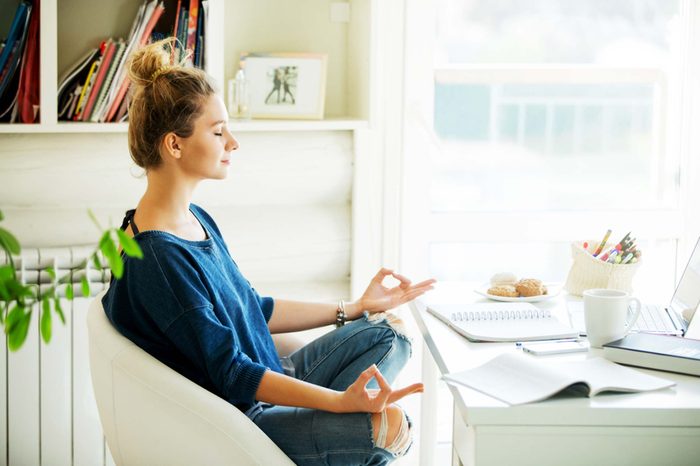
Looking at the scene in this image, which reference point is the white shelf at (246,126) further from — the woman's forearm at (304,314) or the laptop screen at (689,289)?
the laptop screen at (689,289)

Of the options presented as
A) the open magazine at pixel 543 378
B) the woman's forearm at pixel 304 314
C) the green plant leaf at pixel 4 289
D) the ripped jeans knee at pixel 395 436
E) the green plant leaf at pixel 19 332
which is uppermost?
the green plant leaf at pixel 4 289

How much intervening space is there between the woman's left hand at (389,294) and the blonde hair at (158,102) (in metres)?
0.54

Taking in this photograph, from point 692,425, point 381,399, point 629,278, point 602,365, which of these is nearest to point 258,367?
point 381,399

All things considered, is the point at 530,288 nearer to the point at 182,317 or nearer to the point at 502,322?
the point at 502,322

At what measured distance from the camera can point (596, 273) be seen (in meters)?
2.02

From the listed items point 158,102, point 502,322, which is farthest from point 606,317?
point 158,102

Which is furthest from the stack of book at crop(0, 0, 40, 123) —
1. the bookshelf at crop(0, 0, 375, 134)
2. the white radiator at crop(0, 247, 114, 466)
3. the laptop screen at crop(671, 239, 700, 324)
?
the laptop screen at crop(671, 239, 700, 324)

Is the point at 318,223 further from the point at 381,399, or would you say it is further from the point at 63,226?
the point at 381,399

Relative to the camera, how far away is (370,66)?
2.49 m

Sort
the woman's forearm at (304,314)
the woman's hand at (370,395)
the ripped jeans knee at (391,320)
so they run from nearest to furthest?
the woman's hand at (370,395) < the ripped jeans knee at (391,320) < the woman's forearm at (304,314)

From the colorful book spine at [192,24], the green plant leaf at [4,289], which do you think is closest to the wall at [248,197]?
the colorful book spine at [192,24]

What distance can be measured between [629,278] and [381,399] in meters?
0.76

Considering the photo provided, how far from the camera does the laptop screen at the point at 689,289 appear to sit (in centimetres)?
180

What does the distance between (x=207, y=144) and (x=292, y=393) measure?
52 cm
